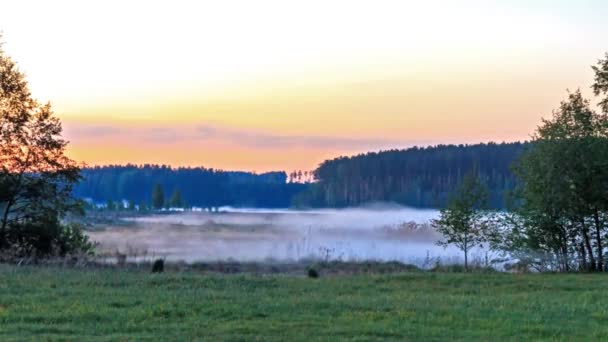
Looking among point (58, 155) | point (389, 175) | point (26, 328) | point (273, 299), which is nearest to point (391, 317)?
point (273, 299)

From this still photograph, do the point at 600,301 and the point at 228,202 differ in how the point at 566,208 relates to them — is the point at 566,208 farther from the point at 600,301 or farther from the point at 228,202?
the point at 228,202

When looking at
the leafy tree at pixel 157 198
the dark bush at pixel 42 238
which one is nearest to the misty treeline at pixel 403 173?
the leafy tree at pixel 157 198

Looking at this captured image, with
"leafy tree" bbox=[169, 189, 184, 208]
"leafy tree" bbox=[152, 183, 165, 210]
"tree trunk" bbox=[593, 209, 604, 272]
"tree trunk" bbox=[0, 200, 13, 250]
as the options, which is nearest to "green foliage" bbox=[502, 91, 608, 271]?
"tree trunk" bbox=[593, 209, 604, 272]

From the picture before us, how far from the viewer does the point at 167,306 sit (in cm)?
1627

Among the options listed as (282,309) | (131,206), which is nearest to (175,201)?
(131,206)

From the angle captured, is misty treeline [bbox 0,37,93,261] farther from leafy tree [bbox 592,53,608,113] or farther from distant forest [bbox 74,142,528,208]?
distant forest [bbox 74,142,528,208]

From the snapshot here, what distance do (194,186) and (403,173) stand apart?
51801 mm

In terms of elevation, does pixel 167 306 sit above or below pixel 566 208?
below

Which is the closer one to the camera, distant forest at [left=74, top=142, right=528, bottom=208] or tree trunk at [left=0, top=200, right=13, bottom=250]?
tree trunk at [left=0, top=200, right=13, bottom=250]

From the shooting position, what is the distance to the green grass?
13383 mm

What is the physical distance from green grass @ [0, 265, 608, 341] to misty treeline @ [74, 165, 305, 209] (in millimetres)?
130218

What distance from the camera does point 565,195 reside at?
3484 cm

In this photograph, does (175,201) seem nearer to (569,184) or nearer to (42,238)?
(42,238)

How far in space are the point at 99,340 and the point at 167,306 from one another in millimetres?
3778
